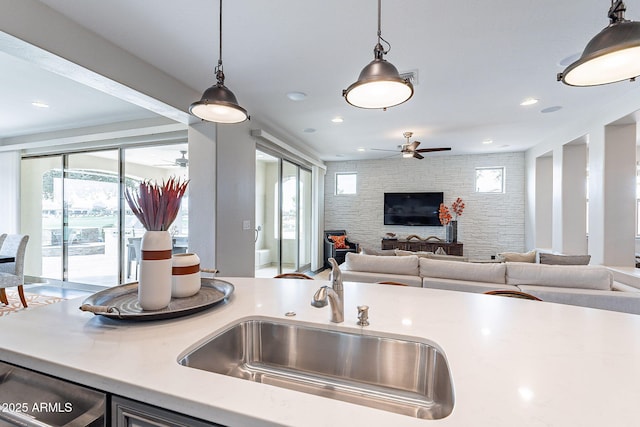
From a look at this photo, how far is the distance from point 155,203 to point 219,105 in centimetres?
79

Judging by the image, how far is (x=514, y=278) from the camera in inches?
105

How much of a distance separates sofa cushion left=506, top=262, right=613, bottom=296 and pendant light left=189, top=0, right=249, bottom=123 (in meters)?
2.75

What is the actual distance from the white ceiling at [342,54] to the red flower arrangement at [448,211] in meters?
2.47

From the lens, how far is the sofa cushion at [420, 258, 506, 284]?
2.75m

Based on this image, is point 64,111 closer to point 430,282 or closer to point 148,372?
point 148,372

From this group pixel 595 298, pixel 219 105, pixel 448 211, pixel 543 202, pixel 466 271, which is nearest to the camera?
pixel 219 105

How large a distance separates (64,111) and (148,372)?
4.59 meters

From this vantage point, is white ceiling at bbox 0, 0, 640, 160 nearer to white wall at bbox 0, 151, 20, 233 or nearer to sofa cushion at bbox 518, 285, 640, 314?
white wall at bbox 0, 151, 20, 233

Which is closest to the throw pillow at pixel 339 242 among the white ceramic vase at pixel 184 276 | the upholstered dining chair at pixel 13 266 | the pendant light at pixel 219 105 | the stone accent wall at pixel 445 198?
the stone accent wall at pixel 445 198

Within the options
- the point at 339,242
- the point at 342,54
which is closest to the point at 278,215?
the point at 339,242

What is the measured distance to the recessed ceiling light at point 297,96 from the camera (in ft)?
10.6

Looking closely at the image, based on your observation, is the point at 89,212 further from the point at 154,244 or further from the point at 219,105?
the point at 154,244

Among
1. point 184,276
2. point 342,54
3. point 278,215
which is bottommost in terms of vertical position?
point 184,276

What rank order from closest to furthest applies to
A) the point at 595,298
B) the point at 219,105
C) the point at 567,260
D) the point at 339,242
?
the point at 219,105
the point at 595,298
the point at 567,260
the point at 339,242
